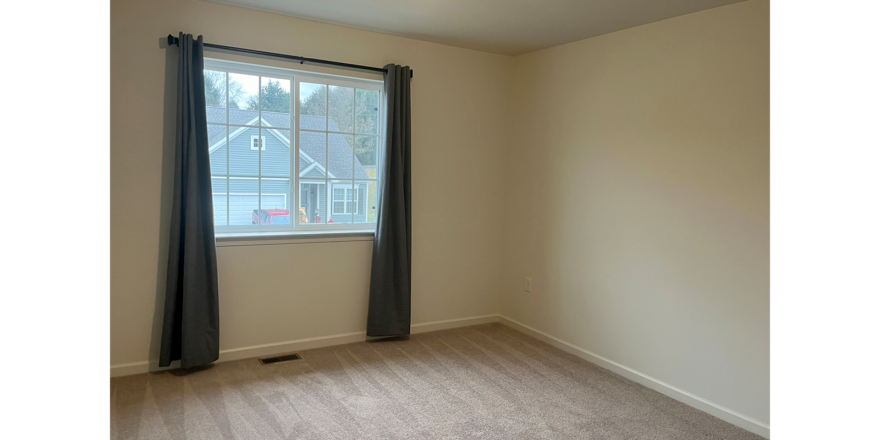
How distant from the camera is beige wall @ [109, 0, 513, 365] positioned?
10.5 feet

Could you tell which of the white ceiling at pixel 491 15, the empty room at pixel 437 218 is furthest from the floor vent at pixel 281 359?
the white ceiling at pixel 491 15

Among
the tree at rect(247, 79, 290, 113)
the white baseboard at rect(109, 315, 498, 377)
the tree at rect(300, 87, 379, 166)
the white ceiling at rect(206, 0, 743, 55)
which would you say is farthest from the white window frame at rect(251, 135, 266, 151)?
the white baseboard at rect(109, 315, 498, 377)

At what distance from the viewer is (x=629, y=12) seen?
3.21m

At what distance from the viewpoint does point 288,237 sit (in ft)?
12.3

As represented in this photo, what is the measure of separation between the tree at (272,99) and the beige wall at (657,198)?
191cm

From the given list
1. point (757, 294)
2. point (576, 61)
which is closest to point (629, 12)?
point (576, 61)

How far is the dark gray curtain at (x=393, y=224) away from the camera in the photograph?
4.00m

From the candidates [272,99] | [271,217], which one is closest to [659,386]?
[271,217]

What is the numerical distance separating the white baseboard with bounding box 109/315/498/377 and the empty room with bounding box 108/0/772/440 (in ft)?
0.06

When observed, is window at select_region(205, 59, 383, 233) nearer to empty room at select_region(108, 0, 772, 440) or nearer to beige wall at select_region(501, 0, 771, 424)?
empty room at select_region(108, 0, 772, 440)

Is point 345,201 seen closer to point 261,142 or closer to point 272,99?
point 261,142

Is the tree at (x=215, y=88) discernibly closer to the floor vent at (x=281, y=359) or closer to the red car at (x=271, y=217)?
the red car at (x=271, y=217)

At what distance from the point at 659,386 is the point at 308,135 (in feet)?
9.56
